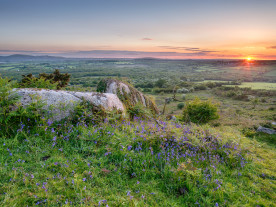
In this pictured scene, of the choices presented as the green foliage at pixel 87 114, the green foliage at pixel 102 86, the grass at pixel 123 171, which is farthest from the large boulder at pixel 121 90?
the grass at pixel 123 171

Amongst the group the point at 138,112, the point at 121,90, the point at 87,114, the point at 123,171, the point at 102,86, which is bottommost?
the point at 123,171

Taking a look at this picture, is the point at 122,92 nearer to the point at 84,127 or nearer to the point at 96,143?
the point at 84,127

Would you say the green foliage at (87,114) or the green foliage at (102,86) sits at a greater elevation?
the green foliage at (102,86)

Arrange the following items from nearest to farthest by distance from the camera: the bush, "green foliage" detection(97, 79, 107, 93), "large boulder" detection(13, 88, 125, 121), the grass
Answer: the grass < "large boulder" detection(13, 88, 125, 121) < "green foliage" detection(97, 79, 107, 93) < the bush

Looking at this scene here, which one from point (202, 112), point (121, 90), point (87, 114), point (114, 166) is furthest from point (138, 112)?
point (202, 112)

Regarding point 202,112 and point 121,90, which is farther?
point 202,112

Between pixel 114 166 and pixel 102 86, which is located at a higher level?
pixel 102 86

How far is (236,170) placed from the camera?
4719mm

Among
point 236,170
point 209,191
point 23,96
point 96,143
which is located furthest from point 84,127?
point 236,170

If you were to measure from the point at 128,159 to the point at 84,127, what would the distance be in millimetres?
2040

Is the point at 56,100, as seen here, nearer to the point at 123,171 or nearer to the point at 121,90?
the point at 123,171

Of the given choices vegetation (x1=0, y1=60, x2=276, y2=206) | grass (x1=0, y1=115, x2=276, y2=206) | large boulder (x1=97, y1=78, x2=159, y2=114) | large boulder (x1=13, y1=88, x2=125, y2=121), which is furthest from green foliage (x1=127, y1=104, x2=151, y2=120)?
grass (x1=0, y1=115, x2=276, y2=206)

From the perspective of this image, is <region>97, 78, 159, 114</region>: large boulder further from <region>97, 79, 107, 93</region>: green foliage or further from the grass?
the grass

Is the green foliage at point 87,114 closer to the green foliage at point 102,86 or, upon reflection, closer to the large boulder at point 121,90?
the large boulder at point 121,90
